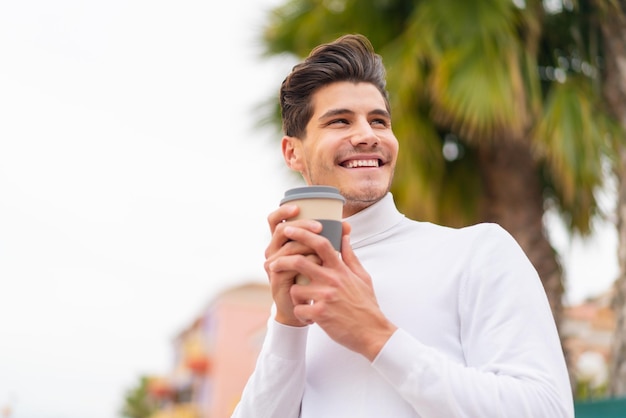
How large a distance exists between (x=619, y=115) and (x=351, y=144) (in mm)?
4780

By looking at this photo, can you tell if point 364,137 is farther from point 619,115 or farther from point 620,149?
point 619,115

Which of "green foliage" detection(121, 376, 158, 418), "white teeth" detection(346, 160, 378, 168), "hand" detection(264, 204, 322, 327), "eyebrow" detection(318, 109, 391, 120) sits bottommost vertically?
"green foliage" detection(121, 376, 158, 418)

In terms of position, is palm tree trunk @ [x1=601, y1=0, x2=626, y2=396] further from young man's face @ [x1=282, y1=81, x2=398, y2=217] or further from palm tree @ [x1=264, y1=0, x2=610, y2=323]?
young man's face @ [x1=282, y1=81, x2=398, y2=217]

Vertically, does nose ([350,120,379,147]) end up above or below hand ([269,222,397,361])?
above

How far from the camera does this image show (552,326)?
123 cm

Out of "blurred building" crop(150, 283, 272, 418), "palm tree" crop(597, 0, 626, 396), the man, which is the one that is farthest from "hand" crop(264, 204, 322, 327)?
"blurred building" crop(150, 283, 272, 418)

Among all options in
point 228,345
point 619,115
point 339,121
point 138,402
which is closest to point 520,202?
point 619,115

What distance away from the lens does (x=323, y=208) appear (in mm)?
1189

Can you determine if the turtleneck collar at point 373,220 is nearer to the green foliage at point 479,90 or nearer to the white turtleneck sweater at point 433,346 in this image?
the white turtleneck sweater at point 433,346

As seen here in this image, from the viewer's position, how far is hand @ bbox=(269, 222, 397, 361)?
3.76 feet

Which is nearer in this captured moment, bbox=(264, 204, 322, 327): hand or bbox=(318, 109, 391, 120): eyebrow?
bbox=(264, 204, 322, 327): hand

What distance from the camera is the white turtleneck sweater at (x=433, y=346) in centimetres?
113

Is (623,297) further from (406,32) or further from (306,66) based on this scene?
(306,66)

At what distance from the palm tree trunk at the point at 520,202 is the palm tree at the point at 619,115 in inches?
28.1
